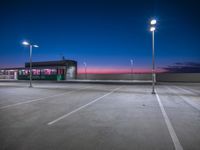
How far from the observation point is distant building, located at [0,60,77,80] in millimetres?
44406

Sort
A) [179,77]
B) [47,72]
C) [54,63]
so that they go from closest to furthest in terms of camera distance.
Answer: [179,77]
[47,72]
[54,63]

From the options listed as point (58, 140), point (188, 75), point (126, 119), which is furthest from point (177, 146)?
point (188, 75)

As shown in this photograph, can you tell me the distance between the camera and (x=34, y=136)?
467 cm

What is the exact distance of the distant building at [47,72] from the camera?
1748 inches

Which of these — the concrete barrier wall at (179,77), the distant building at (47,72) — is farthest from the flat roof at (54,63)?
the concrete barrier wall at (179,77)

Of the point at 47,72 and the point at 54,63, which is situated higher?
the point at 54,63

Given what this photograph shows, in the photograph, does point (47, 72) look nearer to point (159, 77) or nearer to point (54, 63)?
point (54, 63)

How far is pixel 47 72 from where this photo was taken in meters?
44.7

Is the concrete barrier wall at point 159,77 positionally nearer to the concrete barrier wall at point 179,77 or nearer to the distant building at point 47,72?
the concrete barrier wall at point 179,77

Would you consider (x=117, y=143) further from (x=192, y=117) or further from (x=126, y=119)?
(x=192, y=117)

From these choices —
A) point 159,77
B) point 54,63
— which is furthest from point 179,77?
point 54,63

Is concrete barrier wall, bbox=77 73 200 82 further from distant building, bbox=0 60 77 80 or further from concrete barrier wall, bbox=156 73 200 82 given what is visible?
distant building, bbox=0 60 77 80

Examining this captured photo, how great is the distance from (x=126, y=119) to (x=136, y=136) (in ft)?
5.96

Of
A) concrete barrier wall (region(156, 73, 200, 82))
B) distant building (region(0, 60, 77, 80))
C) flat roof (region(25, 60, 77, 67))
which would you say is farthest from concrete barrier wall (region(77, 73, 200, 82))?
flat roof (region(25, 60, 77, 67))
